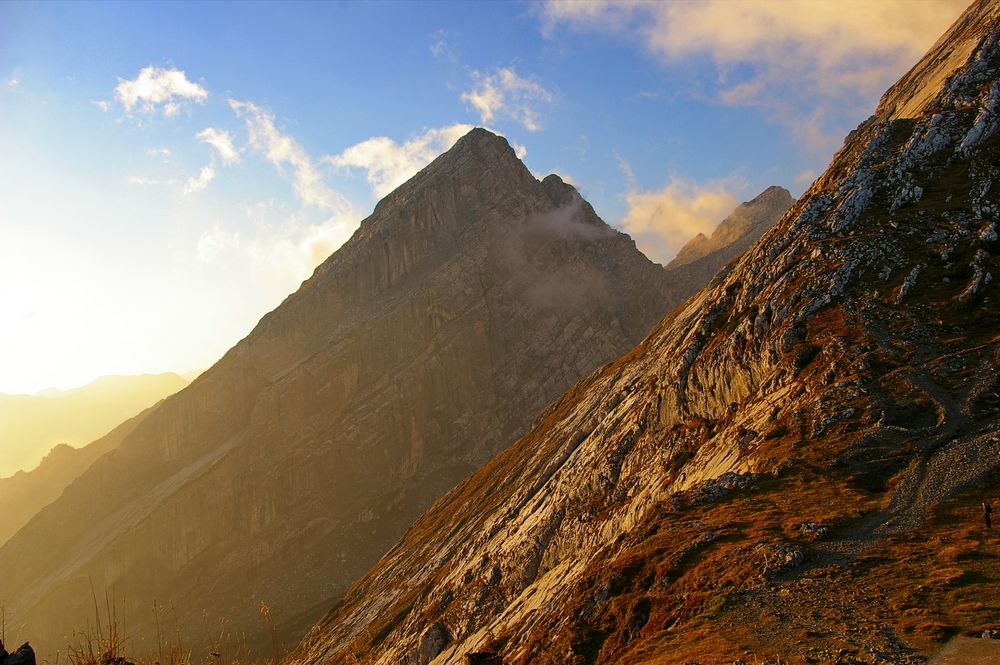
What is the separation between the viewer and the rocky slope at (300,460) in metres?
154

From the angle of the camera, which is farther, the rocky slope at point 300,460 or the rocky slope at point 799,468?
the rocky slope at point 300,460

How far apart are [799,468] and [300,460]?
14687cm

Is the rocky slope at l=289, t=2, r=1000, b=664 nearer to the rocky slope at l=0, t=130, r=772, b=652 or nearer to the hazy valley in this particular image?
the hazy valley

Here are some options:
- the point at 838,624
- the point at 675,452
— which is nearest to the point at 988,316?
the point at 675,452

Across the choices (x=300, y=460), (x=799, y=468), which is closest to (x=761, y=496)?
(x=799, y=468)

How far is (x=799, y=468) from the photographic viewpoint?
4366cm

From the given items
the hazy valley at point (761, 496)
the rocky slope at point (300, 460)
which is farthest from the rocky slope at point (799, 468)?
the rocky slope at point (300, 460)

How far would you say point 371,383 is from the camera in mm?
183500

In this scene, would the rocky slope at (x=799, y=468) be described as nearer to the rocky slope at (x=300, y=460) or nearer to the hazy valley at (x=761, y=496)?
the hazy valley at (x=761, y=496)

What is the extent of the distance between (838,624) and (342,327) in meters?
179

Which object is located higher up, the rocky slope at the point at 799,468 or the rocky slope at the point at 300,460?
the rocky slope at the point at 300,460

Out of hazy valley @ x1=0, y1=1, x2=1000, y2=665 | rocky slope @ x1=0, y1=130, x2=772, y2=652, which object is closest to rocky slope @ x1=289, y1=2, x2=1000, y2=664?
hazy valley @ x1=0, y1=1, x2=1000, y2=665

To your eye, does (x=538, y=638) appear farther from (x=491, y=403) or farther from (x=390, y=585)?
(x=491, y=403)

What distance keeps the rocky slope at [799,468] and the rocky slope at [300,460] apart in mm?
71269
